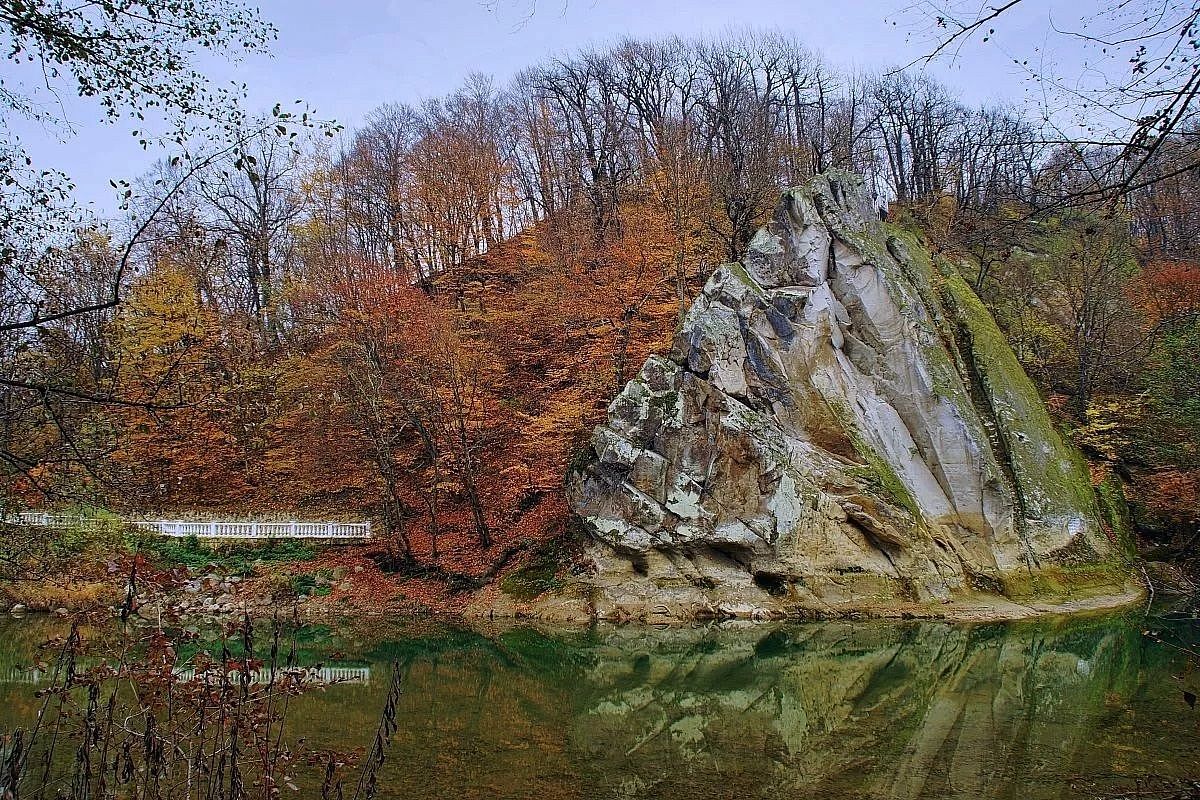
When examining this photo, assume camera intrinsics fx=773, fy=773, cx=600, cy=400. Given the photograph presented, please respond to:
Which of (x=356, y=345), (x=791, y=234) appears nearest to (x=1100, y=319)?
(x=791, y=234)

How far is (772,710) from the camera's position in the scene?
10344 millimetres

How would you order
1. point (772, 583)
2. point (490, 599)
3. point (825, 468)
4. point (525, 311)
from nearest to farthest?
point (772, 583) → point (825, 468) → point (490, 599) → point (525, 311)

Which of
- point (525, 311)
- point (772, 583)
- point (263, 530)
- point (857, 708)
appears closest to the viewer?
point (857, 708)

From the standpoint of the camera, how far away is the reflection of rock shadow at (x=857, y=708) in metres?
7.50

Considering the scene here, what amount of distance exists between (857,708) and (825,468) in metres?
8.55

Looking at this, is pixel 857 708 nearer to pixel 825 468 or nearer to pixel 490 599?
pixel 825 468

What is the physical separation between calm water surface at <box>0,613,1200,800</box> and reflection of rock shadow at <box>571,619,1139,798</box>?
0.04 meters

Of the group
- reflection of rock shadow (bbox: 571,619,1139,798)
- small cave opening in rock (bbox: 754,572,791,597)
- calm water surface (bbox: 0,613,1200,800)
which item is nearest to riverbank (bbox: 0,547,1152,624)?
small cave opening in rock (bbox: 754,572,791,597)

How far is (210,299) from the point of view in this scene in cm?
2658

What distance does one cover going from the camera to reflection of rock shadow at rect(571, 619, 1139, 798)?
7496 mm

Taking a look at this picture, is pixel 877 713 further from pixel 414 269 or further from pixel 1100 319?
pixel 414 269

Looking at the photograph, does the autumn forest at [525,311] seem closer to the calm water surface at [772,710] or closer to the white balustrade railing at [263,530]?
the white balustrade railing at [263,530]

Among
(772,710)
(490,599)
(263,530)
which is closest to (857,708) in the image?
(772,710)

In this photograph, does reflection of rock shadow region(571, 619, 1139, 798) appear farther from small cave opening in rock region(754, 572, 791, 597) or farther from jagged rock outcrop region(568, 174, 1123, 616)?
jagged rock outcrop region(568, 174, 1123, 616)
